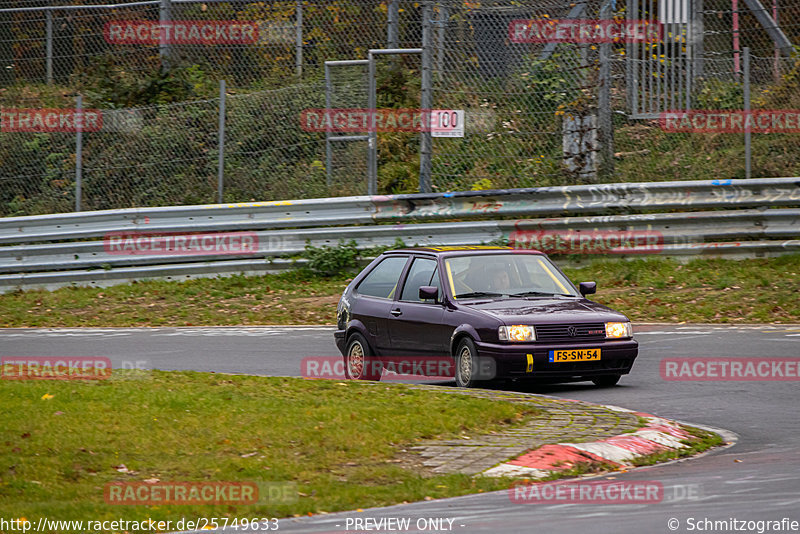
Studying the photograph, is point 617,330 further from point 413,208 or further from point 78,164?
point 78,164

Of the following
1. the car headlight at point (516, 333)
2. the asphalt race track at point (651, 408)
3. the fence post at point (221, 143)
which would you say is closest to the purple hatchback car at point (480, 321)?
the car headlight at point (516, 333)

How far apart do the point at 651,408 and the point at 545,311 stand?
5.28ft

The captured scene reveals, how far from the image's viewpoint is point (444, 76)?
21.2 meters

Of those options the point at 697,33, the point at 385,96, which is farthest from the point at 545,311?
the point at 385,96

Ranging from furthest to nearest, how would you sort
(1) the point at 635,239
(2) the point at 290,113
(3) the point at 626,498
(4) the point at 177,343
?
(2) the point at 290,113, (1) the point at 635,239, (4) the point at 177,343, (3) the point at 626,498

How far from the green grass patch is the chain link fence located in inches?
414

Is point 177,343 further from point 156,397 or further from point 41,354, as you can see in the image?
point 156,397

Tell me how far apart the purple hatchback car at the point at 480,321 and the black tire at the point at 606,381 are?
0.07ft

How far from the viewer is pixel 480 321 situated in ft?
38.0

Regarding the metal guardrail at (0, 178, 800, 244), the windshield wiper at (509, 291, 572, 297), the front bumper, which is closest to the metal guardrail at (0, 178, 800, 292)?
the metal guardrail at (0, 178, 800, 244)

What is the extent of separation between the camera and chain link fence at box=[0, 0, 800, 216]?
2080cm

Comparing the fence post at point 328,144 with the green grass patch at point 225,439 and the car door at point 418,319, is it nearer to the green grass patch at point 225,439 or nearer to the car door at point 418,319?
the car door at point 418,319

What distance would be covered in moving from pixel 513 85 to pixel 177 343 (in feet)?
25.9

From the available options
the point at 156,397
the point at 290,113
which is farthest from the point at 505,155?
the point at 156,397
